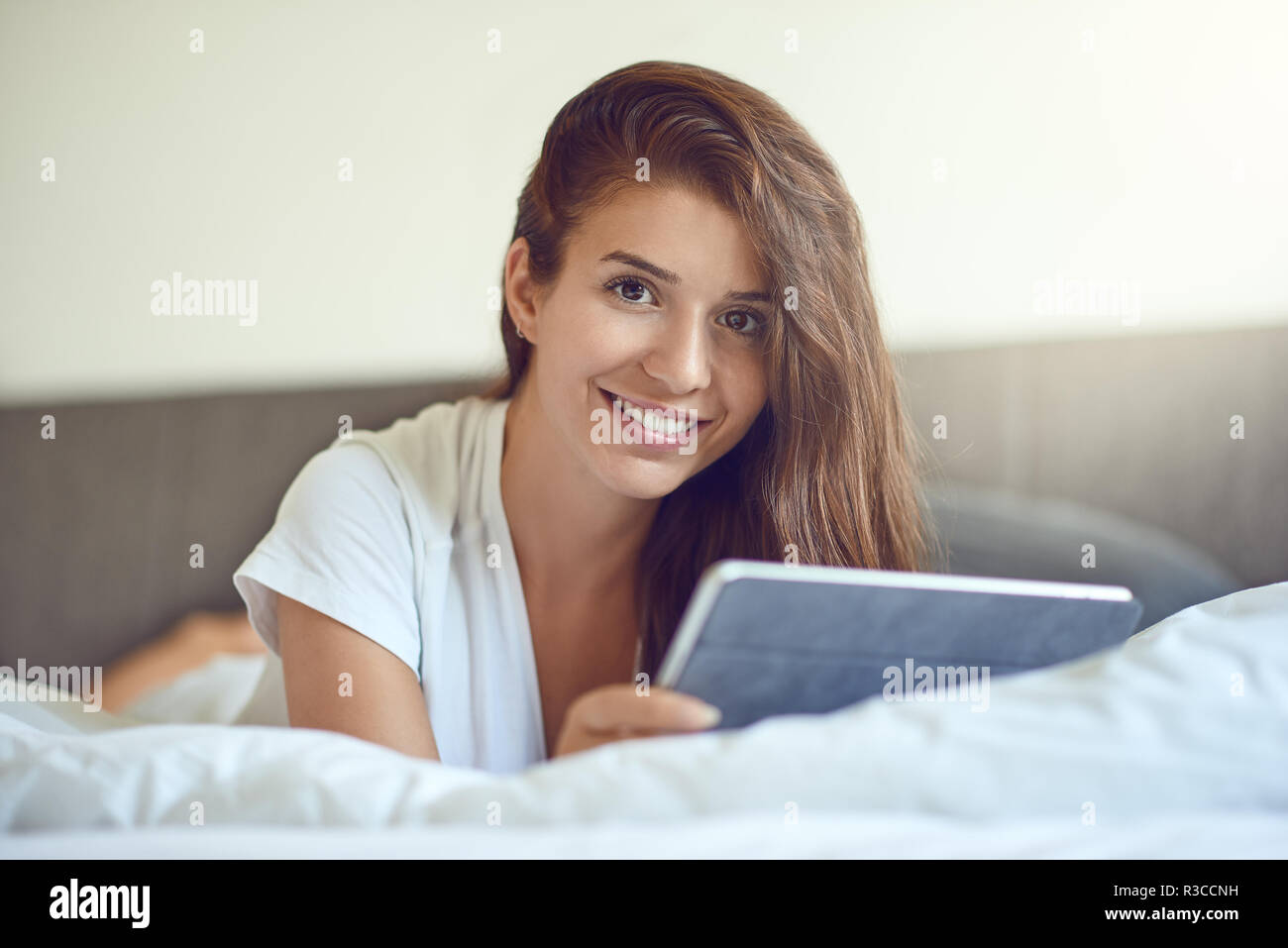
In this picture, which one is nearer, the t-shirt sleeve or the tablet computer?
the tablet computer

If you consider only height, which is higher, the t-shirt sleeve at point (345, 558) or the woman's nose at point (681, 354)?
the woman's nose at point (681, 354)

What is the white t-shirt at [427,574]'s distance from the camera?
102 centimetres

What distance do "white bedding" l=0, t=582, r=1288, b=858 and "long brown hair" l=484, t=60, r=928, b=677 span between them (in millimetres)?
591

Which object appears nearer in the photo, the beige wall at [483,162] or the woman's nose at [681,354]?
the woman's nose at [681,354]

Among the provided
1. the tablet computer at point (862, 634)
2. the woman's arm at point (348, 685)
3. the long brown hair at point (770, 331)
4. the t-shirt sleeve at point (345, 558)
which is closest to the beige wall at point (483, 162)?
the long brown hair at point (770, 331)

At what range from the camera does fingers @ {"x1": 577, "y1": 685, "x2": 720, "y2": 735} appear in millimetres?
636

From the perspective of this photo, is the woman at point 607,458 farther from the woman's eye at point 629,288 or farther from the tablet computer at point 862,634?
the tablet computer at point 862,634

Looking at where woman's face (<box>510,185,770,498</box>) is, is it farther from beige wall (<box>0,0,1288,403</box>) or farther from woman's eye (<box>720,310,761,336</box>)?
beige wall (<box>0,0,1288,403</box>)

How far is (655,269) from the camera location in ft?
3.26

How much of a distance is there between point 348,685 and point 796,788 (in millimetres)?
597

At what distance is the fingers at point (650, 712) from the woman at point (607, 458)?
0.34m

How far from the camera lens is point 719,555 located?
1261mm

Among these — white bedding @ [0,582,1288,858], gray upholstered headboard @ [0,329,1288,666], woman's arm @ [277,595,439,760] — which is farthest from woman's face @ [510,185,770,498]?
gray upholstered headboard @ [0,329,1288,666]
